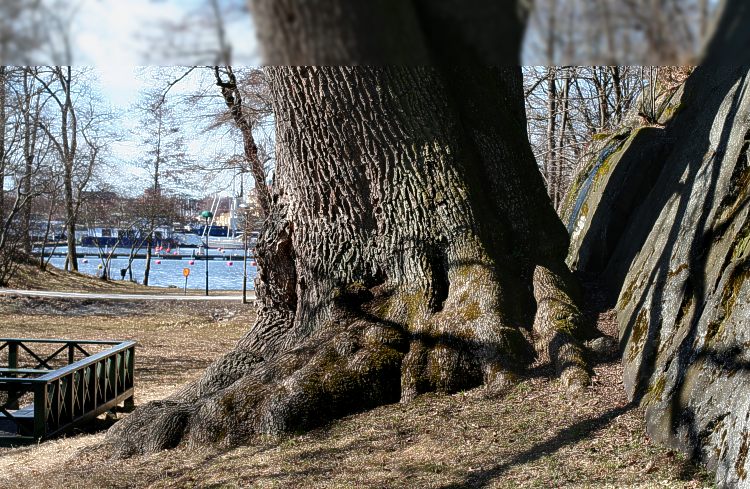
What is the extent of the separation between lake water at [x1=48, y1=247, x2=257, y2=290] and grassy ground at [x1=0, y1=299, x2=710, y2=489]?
37.1 m

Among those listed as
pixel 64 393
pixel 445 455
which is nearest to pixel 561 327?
pixel 445 455

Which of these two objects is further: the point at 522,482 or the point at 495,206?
the point at 495,206

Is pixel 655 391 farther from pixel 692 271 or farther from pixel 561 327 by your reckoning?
pixel 561 327

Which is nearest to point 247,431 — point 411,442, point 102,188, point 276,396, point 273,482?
point 276,396

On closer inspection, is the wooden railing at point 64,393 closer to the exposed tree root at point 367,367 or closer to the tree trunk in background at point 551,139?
the exposed tree root at point 367,367

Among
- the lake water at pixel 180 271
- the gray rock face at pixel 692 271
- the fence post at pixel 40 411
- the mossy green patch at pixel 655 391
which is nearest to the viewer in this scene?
the gray rock face at pixel 692 271

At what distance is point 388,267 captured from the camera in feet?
25.7

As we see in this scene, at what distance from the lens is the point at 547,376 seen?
7.06 meters

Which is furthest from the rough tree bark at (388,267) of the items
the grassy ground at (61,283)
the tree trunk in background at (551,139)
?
the grassy ground at (61,283)

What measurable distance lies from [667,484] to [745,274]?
1.49 metres

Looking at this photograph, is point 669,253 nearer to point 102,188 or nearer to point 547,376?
point 547,376

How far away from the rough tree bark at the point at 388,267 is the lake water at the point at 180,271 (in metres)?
36.4

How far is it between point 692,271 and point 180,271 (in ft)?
199

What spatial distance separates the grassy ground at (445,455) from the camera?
532 cm
